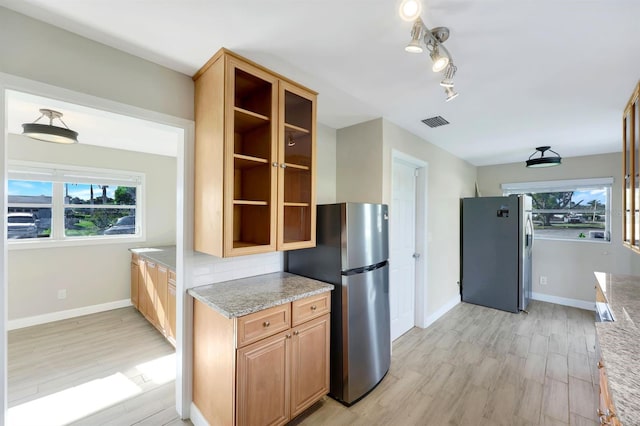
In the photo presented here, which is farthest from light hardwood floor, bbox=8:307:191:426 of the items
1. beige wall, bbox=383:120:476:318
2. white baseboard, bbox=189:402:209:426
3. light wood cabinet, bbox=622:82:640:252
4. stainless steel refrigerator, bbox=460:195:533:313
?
stainless steel refrigerator, bbox=460:195:533:313

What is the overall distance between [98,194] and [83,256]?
950 millimetres

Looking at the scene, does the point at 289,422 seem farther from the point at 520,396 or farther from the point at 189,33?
the point at 189,33

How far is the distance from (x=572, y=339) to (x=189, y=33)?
15.7 ft

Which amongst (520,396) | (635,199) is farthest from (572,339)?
(635,199)

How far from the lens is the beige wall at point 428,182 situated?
2666 mm

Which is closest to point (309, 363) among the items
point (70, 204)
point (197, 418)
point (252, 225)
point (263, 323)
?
point (263, 323)

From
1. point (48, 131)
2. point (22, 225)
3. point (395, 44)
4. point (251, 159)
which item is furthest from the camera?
point (22, 225)

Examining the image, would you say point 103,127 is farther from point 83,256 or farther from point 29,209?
point 83,256

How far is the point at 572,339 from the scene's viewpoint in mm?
3084

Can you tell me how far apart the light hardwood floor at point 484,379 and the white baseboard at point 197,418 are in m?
0.61

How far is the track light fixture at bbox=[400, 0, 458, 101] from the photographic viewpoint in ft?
3.55

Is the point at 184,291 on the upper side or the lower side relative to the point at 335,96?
lower

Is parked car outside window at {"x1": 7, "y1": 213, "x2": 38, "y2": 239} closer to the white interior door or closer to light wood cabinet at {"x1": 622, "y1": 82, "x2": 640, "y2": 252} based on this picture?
the white interior door

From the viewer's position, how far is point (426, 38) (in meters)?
1.38
